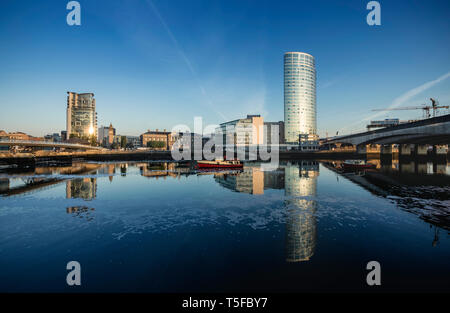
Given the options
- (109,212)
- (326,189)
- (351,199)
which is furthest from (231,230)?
(326,189)

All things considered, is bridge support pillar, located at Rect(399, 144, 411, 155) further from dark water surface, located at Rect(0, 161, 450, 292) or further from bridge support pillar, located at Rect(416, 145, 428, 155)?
dark water surface, located at Rect(0, 161, 450, 292)

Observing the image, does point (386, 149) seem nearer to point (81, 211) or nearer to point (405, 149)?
point (405, 149)

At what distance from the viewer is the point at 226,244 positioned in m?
13.1

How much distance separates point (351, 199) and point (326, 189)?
5990 mm

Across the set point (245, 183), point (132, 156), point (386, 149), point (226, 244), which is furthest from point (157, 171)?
point (386, 149)

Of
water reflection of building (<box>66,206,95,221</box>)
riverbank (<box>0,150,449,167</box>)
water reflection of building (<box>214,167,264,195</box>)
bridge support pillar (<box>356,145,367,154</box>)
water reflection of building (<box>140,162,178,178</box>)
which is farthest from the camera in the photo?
bridge support pillar (<box>356,145,367,154</box>)

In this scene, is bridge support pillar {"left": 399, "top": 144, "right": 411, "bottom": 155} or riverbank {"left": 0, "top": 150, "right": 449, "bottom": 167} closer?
bridge support pillar {"left": 399, "top": 144, "right": 411, "bottom": 155}

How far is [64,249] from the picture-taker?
12.5 meters

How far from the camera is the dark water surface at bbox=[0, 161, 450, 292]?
31.0 feet

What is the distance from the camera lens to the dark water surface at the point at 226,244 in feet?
31.0

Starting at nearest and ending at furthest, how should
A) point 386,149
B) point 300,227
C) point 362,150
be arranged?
1. point 300,227
2. point 386,149
3. point 362,150

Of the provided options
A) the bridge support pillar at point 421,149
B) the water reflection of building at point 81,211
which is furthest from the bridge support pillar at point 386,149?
the water reflection of building at point 81,211

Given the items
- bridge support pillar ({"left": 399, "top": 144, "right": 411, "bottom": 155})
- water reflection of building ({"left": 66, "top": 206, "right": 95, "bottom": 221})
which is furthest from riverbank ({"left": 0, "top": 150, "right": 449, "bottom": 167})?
water reflection of building ({"left": 66, "top": 206, "right": 95, "bottom": 221})
